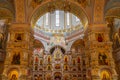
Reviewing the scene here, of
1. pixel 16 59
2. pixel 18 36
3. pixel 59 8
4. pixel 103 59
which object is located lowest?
pixel 103 59

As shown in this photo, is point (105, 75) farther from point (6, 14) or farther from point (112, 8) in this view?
point (6, 14)

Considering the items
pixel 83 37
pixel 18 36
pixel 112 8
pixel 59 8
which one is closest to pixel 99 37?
pixel 83 37

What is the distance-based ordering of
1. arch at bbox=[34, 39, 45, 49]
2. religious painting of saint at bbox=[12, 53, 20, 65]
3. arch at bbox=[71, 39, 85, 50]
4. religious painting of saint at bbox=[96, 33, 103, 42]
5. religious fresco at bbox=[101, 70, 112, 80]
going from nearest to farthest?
religious fresco at bbox=[101, 70, 112, 80], religious painting of saint at bbox=[12, 53, 20, 65], religious painting of saint at bbox=[96, 33, 103, 42], arch at bbox=[71, 39, 85, 50], arch at bbox=[34, 39, 45, 49]

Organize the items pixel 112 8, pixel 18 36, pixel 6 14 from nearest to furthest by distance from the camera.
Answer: pixel 18 36, pixel 112 8, pixel 6 14

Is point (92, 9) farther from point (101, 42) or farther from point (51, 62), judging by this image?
point (51, 62)

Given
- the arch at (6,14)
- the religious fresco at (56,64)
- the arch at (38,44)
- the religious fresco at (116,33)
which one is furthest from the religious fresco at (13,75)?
the arch at (38,44)

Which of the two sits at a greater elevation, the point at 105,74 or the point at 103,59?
the point at 103,59

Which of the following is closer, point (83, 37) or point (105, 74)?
point (105, 74)

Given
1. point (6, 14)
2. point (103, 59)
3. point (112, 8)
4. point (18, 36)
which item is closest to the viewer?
point (103, 59)

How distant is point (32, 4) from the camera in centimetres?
1861

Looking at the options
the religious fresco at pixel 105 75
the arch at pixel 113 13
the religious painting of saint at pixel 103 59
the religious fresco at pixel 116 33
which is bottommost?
the religious fresco at pixel 105 75

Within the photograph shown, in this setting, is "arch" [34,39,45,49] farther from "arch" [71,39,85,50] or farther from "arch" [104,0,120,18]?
"arch" [104,0,120,18]

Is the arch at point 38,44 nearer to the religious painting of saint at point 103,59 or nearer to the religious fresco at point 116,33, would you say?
the religious fresco at point 116,33

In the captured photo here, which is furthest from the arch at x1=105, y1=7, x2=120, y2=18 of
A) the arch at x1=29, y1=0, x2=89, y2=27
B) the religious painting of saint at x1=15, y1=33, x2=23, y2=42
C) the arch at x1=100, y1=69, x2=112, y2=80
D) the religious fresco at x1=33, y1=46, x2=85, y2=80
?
the religious fresco at x1=33, y1=46, x2=85, y2=80
